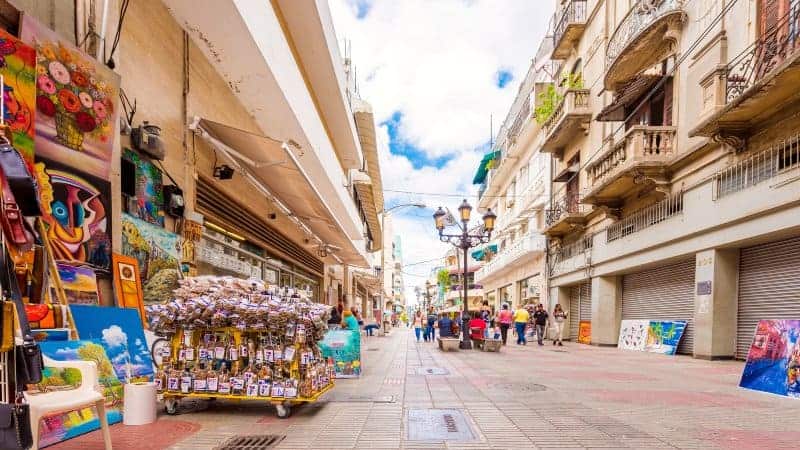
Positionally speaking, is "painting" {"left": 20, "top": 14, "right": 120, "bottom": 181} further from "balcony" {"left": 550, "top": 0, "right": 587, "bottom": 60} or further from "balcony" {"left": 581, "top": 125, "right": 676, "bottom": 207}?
"balcony" {"left": 550, "top": 0, "right": 587, "bottom": 60}

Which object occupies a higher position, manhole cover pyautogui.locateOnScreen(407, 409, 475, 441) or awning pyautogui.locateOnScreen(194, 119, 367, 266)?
awning pyautogui.locateOnScreen(194, 119, 367, 266)

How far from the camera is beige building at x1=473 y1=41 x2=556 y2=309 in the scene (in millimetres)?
26969

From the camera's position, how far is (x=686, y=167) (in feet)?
43.9

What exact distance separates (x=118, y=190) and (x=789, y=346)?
930cm

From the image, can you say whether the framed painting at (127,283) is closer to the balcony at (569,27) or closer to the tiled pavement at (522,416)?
the tiled pavement at (522,416)

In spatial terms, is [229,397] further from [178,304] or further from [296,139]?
[296,139]

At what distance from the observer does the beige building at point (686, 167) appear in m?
10.1

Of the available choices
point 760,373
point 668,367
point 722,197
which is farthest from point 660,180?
point 760,373

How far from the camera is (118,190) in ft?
19.5

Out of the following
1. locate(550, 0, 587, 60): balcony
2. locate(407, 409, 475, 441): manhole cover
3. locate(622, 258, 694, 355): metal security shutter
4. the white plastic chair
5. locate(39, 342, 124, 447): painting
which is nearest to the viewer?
the white plastic chair

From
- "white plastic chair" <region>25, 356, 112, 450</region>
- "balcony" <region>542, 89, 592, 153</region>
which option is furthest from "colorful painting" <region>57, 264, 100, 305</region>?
"balcony" <region>542, 89, 592, 153</region>

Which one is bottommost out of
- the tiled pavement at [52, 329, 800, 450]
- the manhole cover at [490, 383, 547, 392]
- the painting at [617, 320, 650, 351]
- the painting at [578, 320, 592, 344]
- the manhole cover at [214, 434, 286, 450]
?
the painting at [578, 320, 592, 344]

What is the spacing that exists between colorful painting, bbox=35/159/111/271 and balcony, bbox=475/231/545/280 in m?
23.2

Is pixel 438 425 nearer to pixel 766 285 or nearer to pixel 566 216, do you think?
pixel 766 285
